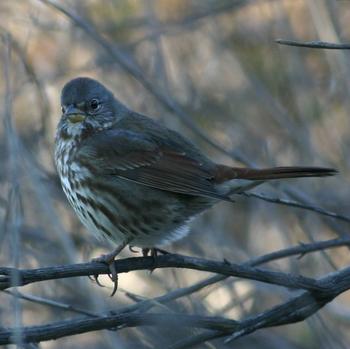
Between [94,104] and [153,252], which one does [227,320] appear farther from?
[94,104]

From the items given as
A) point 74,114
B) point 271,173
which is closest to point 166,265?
point 271,173

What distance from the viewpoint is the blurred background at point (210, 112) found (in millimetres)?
4945

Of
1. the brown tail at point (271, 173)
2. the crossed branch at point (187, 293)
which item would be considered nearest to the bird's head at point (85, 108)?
the brown tail at point (271, 173)

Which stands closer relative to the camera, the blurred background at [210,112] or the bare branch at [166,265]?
the bare branch at [166,265]

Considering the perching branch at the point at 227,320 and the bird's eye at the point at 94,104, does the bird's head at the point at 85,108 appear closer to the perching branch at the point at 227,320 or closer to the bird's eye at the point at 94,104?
the bird's eye at the point at 94,104

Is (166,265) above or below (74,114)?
below

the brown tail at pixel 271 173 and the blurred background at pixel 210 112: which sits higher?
the blurred background at pixel 210 112

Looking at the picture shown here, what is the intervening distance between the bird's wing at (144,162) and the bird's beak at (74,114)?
0.43ft

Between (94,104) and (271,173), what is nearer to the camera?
(271,173)

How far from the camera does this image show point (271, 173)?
3.81 meters

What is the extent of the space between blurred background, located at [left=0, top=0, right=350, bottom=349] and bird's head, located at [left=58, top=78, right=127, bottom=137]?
0.77ft

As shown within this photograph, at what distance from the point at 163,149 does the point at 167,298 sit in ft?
3.44

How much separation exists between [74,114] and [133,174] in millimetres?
498

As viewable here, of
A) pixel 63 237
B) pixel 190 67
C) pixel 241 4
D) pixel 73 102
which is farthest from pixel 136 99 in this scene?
pixel 63 237
